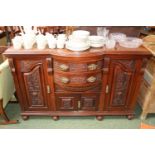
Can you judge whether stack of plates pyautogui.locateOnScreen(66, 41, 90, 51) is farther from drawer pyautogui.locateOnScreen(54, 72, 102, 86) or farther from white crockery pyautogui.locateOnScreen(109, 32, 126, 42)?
white crockery pyautogui.locateOnScreen(109, 32, 126, 42)

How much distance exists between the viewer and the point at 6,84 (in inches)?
73.0

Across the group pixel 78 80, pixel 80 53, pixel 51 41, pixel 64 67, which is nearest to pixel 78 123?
pixel 78 80

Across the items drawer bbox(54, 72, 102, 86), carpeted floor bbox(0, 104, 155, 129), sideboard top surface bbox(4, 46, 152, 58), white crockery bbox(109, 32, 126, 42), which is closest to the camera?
sideboard top surface bbox(4, 46, 152, 58)

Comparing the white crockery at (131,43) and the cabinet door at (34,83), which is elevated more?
the white crockery at (131,43)

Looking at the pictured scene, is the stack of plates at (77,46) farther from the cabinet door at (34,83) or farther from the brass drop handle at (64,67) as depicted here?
the cabinet door at (34,83)

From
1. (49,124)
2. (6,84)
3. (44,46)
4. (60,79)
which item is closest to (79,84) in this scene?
(60,79)

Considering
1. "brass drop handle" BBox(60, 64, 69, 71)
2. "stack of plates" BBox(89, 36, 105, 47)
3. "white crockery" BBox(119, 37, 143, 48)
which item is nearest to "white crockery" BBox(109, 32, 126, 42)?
"white crockery" BBox(119, 37, 143, 48)

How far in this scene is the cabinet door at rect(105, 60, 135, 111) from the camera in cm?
165

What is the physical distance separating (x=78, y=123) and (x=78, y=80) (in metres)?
0.59

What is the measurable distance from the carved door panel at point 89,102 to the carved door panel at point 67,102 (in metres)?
0.07

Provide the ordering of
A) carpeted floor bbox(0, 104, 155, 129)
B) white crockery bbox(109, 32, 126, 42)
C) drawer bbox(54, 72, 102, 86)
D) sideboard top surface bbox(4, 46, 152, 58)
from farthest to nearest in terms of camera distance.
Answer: carpeted floor bbox(0, 104, 155, 129)
white crockery bbox(109, 32, 126, 42)
drawer bbox(54, 72, 102, 86)
sideboard top surface bbox(4, 46, 152, 58)

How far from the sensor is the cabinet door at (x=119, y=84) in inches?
64.8

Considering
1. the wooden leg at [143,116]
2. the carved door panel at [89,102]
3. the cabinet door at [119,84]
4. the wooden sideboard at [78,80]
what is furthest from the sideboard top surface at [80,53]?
the wooden leg at [143,116]
